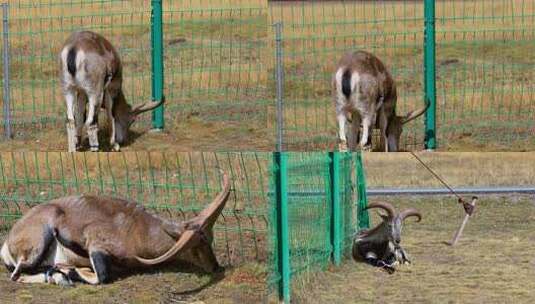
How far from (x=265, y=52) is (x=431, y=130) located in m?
6.43

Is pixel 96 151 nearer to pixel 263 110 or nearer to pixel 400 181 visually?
pixel 263 110

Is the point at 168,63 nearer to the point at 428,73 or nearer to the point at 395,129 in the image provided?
the point at 428,73

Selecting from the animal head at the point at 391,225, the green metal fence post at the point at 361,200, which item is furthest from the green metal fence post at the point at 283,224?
the green metal fence post at the point at 361,200

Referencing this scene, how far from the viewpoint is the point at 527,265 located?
1188 centimetres

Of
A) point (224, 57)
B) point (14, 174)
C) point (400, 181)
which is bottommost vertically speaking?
point (400, 181)

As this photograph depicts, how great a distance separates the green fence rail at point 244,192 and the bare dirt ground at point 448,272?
39 cm

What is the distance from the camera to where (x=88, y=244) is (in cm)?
972

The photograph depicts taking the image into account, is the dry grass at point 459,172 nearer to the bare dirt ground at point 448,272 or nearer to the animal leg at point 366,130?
the bare dirt ground at point 448,272

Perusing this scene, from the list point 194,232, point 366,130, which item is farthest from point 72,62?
point 366,130

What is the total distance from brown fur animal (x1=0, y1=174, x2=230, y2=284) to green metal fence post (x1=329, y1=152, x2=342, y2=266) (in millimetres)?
2028

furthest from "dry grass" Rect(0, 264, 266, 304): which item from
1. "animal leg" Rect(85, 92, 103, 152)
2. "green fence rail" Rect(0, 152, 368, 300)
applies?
"animal leg" Rect(85, 92, 103, 152)

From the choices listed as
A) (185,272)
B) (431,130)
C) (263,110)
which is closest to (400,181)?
(263,110)

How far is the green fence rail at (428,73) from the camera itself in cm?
1325

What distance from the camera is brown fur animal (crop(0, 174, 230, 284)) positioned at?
9.65 m
